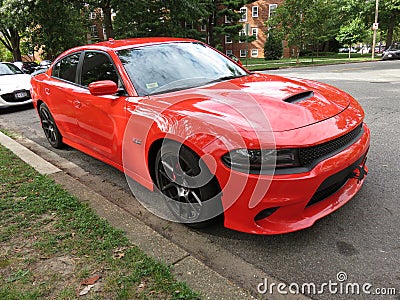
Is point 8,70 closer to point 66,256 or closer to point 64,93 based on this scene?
point 64,93

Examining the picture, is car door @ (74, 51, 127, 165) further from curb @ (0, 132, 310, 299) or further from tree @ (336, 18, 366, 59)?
tree @ (336, 18, 366, 59)

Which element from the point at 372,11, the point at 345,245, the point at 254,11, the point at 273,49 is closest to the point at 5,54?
the point at 254,11

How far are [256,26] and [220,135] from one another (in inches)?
1832

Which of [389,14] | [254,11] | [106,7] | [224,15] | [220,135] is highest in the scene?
[254,11]

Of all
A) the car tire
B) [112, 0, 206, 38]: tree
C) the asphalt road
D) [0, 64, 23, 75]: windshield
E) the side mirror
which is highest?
[112, 0, 206, 38]: tree

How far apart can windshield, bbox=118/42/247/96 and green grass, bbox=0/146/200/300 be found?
1325 mm

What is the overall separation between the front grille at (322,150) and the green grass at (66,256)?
44.6 inches

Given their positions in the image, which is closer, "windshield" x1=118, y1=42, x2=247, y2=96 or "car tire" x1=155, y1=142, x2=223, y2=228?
"car tire" x1=155, y1=142, x2=223, y2=228

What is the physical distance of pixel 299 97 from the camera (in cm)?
268

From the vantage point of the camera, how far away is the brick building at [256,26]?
43156 millimetres

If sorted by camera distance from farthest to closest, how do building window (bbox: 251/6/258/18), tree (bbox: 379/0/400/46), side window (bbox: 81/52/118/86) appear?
building window (bbox: 251/6/258/18)
tree (bbox: 379/0/400/46)
side window (bbox: 81/52/118/86)

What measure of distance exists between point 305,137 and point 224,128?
1.82 ft

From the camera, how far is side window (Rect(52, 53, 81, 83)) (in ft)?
13.5

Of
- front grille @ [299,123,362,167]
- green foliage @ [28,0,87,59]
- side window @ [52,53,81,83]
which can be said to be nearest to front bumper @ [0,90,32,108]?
side window @ [52,53,81,83]
